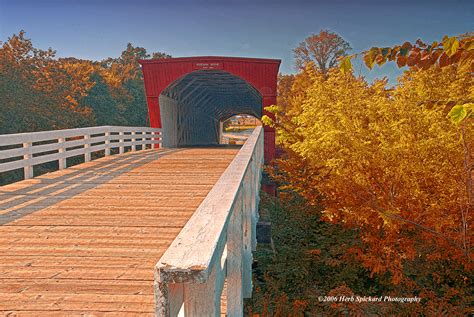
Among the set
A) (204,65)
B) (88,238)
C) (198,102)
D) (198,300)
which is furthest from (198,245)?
(198,102)

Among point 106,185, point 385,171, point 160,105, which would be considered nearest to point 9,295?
point 106,185

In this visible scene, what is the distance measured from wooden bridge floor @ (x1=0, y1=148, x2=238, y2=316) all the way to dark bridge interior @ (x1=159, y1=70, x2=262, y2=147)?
12.5 metres

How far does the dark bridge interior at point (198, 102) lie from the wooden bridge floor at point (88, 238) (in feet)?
41.0

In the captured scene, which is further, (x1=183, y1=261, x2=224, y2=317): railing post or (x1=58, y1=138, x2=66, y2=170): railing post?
(x1=58, y1=138, x2=66, y2=170): railing post

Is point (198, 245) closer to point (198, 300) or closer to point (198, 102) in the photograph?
point (198, 300)

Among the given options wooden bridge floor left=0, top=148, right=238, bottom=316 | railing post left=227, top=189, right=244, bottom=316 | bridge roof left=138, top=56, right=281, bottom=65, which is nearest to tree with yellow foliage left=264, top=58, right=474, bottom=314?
wooden bridge floor left=0, top=148, right=238, bottom=316

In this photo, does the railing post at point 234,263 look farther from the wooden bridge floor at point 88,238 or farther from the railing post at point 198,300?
the railing post at point 198,300

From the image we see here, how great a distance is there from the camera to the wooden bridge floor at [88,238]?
2879 mm

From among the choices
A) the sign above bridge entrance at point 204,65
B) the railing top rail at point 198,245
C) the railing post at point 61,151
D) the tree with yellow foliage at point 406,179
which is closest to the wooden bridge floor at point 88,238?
the railing top rail at point 198,245

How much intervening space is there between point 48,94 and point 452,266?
3217 centimetres

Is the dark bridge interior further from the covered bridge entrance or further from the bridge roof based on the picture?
the bridge roof

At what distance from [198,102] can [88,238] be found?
25.2 meters

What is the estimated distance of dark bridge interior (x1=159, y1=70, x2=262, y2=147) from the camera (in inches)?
811

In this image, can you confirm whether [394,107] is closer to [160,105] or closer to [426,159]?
[426,159]
